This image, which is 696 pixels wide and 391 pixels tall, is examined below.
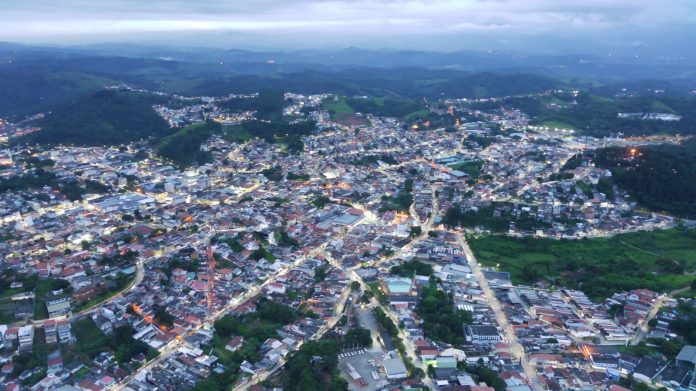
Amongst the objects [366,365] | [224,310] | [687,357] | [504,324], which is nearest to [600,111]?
[687,357]

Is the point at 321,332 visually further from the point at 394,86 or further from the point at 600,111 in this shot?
the point at 394,86

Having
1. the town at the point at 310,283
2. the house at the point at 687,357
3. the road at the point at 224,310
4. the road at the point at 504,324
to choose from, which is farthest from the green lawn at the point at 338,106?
the house at the point at 687,357

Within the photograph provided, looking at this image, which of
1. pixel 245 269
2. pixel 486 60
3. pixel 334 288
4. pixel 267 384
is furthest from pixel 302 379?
pixel 486 60

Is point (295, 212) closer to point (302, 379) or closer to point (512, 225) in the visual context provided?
point (512, 225)

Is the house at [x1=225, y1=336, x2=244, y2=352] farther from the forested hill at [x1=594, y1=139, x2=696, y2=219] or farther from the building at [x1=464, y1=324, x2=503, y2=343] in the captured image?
the forested hill at [x1=594, y1=139, x2=696, y2=219]

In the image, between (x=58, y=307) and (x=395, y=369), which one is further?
(x=58, y=307)

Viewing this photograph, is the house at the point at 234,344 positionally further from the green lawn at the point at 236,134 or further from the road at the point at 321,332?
the green lawn at the point at 236,134

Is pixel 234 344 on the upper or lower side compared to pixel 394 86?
lower
